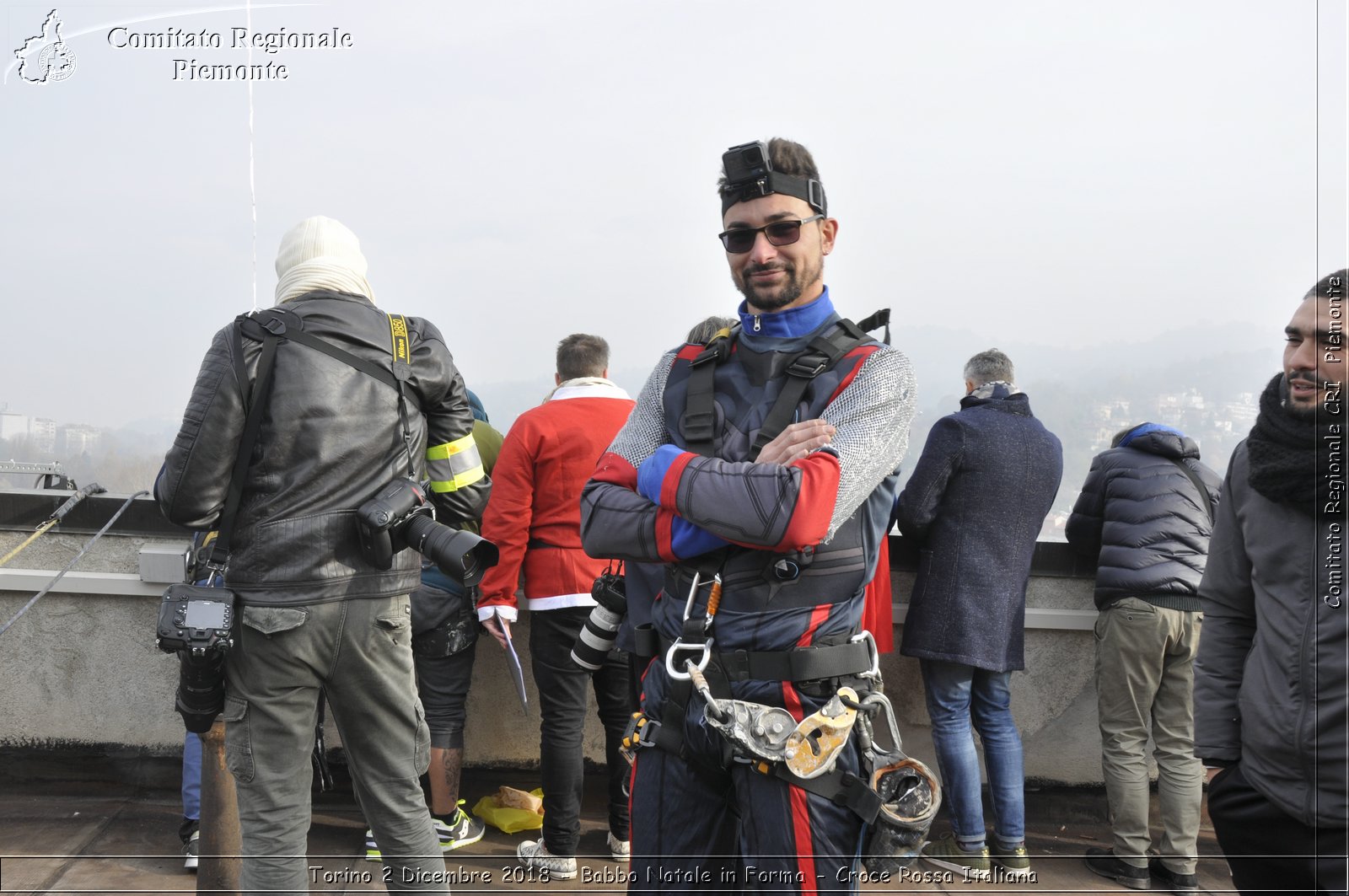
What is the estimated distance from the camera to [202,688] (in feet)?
8.89

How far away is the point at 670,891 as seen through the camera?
2.21 m

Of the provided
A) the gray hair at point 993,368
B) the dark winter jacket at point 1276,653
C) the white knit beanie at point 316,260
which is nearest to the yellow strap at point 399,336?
the white knit beanie at point 316,260

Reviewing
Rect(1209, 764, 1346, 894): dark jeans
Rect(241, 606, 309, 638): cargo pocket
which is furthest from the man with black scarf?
Rect(241, 606, 309, 638): cargo pocket

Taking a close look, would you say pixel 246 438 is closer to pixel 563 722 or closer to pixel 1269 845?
pixel 563 722

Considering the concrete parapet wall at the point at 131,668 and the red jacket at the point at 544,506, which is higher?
the red jacket at the point at 544,506

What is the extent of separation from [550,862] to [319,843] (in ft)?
3.08

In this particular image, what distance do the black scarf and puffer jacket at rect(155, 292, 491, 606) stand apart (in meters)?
2.20

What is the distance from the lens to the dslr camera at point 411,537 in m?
2.72

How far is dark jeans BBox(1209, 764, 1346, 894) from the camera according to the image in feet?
7.16

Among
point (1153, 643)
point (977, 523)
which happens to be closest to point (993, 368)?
point (977, 523)

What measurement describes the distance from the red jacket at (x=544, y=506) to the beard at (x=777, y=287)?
1654mm

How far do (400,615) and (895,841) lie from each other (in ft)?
4.91

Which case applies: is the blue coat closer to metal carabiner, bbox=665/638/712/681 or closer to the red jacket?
the red jacket

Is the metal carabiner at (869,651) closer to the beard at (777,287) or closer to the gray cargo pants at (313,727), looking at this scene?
the beard at (777,287)
